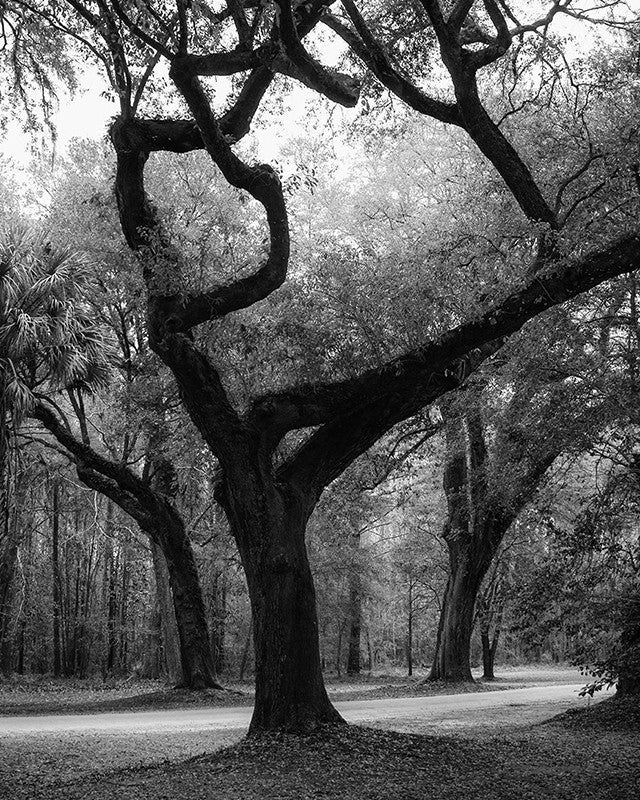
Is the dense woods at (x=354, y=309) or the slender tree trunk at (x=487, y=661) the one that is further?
the slender tree trunk at (x=487, y=661)

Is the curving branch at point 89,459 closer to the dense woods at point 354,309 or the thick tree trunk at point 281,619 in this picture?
the dense woods at point 354,309

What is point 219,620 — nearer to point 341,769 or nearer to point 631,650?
point 631,650

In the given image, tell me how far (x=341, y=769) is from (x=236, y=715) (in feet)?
21.3

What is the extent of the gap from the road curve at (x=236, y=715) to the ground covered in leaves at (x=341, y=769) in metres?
2.20

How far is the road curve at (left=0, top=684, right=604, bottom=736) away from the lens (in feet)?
38.6

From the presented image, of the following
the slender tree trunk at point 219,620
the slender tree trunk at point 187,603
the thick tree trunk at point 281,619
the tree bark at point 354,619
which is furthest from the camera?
the slender tree trunk at point 219,620

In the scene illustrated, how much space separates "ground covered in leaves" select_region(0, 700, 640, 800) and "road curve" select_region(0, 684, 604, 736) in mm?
2205

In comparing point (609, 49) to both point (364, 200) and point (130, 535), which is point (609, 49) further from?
point (130, 535)

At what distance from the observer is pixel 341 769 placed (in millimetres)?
7246

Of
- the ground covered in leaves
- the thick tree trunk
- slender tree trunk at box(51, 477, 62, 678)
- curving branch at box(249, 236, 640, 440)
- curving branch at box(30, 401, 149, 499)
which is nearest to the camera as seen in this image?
the ground covered in leaves

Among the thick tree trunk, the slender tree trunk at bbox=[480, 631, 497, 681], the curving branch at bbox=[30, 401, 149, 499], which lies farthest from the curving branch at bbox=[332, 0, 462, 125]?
the slender tree trunk at bbox=[480, 631, 497, 681]

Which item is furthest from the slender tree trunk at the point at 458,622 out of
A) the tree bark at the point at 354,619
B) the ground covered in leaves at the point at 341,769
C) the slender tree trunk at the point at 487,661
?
the tree bark at the point at 354,619

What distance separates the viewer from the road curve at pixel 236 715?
38.6ft

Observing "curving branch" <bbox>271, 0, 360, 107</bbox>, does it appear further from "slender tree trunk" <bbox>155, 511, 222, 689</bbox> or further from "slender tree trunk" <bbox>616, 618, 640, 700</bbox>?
"slender tree trunk" <bbox>155, 511, 222, 689</bbox>
